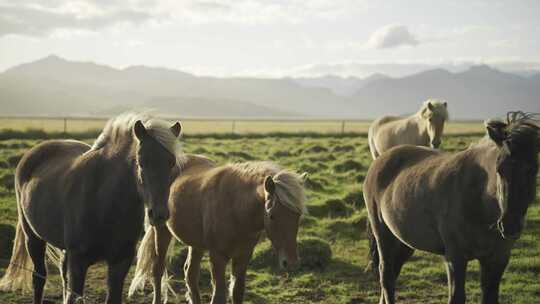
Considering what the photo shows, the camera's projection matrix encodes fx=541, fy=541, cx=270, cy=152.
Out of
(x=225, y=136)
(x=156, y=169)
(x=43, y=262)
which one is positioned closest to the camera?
(x=156, y=169)

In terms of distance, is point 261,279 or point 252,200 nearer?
point 252,200

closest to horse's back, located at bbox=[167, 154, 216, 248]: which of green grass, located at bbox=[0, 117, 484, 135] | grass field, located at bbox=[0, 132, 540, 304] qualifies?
grass field, located at bbox=[0, 132, 540, 304]

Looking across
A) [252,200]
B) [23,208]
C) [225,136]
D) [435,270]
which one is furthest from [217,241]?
[225,136]

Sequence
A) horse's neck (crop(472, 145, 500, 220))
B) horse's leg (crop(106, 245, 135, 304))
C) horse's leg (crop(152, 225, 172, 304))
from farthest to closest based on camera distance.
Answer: horse's leg (crop(152, 225, 172, 304)) → horse's leg (crop(106, 245, 135, 304)) → horse's neck (crop(472, 145, 500, 220))

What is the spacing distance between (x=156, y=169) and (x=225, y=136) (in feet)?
90.9

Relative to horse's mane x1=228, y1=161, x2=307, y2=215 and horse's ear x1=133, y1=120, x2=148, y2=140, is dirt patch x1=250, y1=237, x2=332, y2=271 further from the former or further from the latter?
horse's ear x1=133, y1=120, x2=148, y2=140

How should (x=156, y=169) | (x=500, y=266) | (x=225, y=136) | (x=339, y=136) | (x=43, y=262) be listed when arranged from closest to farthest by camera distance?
(x=156, y=169) < (x=500, y=266) < (x=43, y=262) < (x=225, y=136) < (x=339, y=136)

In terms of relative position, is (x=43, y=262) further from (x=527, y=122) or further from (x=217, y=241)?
(x=527, y=122)

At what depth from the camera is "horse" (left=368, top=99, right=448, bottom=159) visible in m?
12.9

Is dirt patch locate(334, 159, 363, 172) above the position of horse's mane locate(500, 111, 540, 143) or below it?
below

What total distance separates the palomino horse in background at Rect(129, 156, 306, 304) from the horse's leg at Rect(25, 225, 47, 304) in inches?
45.9

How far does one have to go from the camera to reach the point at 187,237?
6.62 m

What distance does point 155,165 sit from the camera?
4645 mm

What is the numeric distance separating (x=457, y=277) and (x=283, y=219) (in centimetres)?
178
